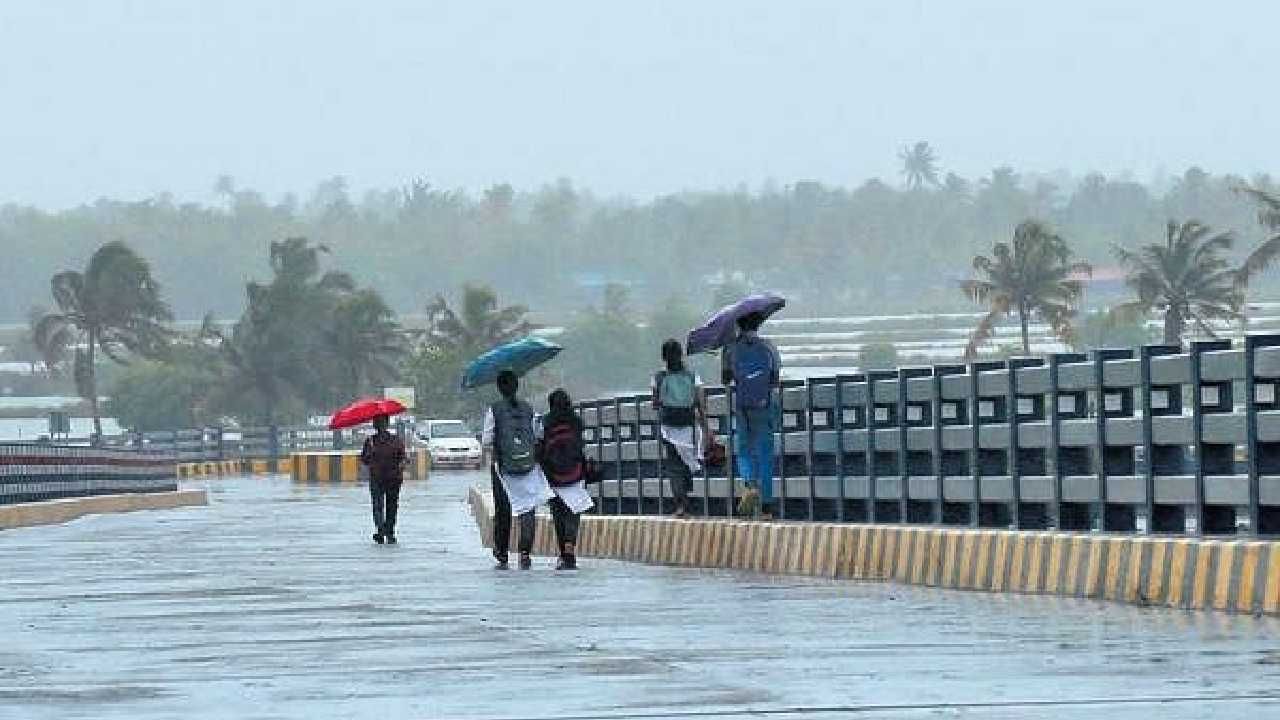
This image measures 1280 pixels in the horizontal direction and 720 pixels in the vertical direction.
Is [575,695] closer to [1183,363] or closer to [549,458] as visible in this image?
[1183,363]

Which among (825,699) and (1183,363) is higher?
(1183,363)

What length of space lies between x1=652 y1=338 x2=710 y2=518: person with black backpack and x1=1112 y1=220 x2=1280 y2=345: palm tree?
121560mm

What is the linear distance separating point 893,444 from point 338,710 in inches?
500

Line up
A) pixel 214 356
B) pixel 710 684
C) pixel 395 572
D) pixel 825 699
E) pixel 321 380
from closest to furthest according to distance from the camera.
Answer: pixel 825 699 < pixel 710 684 < pixel 395 572 < pixel 321 380 < pixel 214 356

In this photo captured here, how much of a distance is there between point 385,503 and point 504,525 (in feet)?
31.3

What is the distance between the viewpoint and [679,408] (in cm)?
3016

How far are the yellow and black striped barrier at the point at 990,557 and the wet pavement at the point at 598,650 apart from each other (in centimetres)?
37

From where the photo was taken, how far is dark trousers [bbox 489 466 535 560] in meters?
29.9

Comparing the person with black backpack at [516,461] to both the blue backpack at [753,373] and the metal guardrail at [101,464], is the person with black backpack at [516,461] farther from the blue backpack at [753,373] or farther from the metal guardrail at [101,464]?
the metal guardrail at [101,464]

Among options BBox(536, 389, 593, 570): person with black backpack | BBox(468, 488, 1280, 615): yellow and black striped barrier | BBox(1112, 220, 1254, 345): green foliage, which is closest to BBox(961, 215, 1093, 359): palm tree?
BBox(1112, 220, 1254, 345): green foliage

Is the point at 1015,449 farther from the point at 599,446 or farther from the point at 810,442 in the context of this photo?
the point at 599,446

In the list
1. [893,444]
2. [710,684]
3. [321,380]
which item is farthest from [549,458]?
[321,380]

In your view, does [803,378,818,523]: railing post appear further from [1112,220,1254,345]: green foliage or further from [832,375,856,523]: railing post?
[1112,220,1254,345]: green foliage

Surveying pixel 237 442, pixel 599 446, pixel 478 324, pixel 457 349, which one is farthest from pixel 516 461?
pixel 478 324
